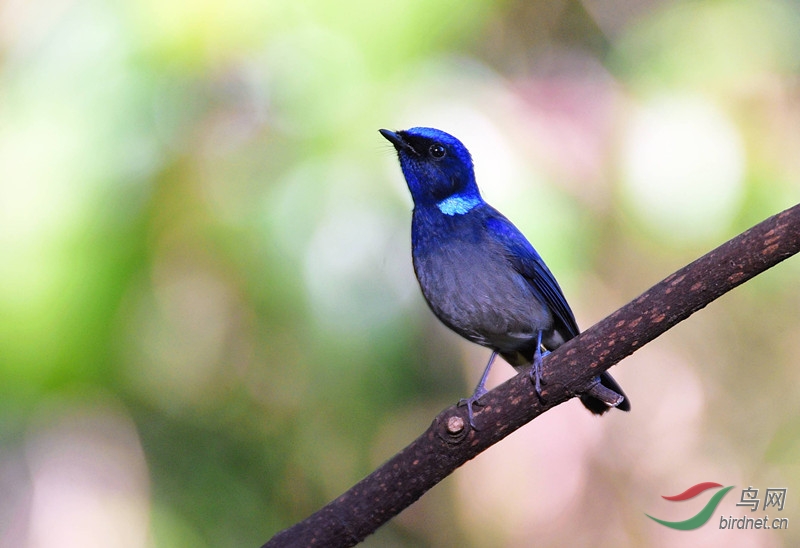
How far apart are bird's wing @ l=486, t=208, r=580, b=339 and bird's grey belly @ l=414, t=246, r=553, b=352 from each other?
0.04 meters

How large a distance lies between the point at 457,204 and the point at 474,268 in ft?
1.52

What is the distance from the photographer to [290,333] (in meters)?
4.67

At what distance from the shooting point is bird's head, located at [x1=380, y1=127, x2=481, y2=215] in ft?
14.0

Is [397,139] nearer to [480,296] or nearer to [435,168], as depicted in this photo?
[435,168]

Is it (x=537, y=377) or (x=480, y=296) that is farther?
(x=480, y=296)

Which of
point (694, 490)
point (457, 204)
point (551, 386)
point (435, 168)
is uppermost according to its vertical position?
point (435, 168)

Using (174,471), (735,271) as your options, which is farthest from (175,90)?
(735,271)

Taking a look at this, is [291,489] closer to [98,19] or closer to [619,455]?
[619,455]

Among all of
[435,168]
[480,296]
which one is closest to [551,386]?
[480,296]

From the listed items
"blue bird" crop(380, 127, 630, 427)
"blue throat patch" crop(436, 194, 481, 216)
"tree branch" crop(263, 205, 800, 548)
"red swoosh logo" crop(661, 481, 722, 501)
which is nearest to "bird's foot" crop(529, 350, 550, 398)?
"tree branch" crop(263, 205, 800, 548)

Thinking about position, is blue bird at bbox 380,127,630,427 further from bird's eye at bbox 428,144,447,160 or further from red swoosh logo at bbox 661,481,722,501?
red swoosh logo at bbox 661,481,722,501

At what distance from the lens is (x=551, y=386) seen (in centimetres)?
311

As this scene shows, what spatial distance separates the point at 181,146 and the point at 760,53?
3620mm

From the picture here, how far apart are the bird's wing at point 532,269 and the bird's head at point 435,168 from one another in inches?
11.3
